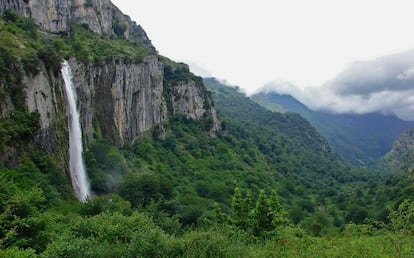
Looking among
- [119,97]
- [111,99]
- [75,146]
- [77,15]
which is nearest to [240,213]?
[75,146]

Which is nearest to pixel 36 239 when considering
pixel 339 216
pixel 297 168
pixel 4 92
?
pixel 4 92

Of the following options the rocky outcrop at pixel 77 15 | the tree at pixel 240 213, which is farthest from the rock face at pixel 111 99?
the tree at pixel 240 213

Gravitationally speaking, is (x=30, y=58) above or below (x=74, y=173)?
above

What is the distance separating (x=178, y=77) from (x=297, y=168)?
2332 inches

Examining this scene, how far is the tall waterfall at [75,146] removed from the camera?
173 ft

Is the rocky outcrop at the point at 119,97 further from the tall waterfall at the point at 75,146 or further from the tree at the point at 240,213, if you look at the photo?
the tree at the point at 240,213

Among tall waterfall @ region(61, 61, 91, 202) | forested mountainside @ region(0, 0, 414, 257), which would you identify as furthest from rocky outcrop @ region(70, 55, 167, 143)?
tall waterfall @ region(61, 61, 91, 202)

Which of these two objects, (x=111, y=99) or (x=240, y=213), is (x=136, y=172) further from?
(x=240, y=213)

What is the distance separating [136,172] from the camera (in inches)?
2965

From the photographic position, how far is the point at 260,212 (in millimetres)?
36562

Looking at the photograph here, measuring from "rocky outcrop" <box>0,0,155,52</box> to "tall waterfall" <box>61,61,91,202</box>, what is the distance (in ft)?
70.1

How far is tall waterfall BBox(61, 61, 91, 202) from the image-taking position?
173ft

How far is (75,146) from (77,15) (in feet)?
200

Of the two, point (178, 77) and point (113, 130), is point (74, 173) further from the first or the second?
point (178, 77)
